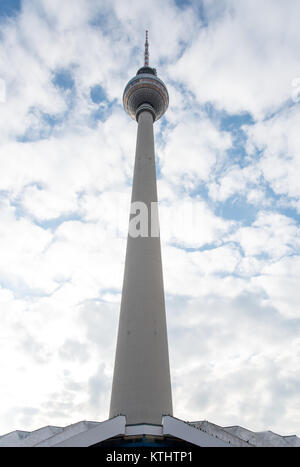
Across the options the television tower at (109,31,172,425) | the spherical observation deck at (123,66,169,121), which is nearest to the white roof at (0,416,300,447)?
the television tower at (109,31,172,425)

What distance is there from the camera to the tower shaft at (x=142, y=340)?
3191 centimetres

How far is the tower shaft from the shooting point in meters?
31.9

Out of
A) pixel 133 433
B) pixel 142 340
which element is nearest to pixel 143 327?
pixel 142 340

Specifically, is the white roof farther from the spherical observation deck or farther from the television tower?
the spherical observation deck

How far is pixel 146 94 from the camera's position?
56125 mm

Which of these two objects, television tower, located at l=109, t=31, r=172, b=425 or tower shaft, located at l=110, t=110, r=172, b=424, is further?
television tower, located at l=109, t=31, r=172, b=425

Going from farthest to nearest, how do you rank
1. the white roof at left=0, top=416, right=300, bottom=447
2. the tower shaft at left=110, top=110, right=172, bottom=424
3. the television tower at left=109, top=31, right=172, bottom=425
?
the television tower at left=109, top=31, right=172, bottom=425
the tower shaft at left=110, top=110, right=172, bottom=424
the white roof at left=0, top=416, right=300, bottom=447

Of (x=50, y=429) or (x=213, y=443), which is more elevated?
(x=50, y=429)

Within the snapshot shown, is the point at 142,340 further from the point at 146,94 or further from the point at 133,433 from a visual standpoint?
the point at 146,94

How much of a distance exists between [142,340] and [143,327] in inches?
46.4

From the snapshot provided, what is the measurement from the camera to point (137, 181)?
45781mm
